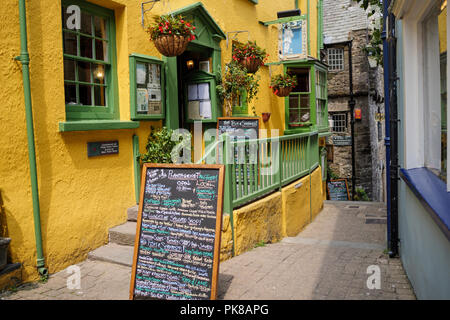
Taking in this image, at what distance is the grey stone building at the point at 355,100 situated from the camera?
19.1 metres

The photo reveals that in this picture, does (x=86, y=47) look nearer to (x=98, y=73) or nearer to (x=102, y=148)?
(x=98, y=73)

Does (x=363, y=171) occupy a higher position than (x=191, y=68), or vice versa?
(x=191, y=68)

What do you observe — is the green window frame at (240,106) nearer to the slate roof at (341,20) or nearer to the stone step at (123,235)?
the stone step at (123,235)

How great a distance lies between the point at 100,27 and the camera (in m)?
5.34

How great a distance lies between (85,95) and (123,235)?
5.98 feet

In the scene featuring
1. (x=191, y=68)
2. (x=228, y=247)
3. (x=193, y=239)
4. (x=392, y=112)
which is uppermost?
(x=191, y=68)

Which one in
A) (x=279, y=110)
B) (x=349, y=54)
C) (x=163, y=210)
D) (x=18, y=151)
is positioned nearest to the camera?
(x=163, y=210)

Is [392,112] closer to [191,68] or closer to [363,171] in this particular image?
[191,68]

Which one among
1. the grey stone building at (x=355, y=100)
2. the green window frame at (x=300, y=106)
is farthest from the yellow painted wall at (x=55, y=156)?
the grey stone building at (x=355, y=100)

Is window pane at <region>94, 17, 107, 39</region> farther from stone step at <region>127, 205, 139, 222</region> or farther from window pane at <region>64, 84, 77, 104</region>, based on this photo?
stone step at <region>127, 205, 139, 222</region>

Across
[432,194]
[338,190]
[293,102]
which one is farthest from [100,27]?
[338,190]

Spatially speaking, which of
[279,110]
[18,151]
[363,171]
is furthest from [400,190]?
[363,171]
